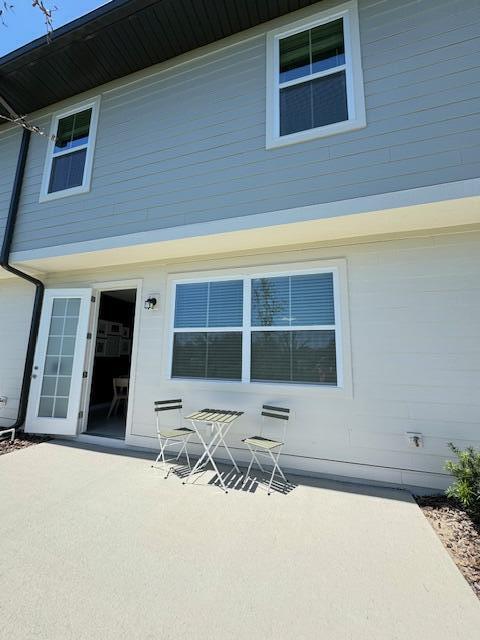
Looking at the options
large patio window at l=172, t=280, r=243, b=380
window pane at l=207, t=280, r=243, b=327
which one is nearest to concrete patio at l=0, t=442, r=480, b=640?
large patio window at l=172, t=280, r=243, b=380

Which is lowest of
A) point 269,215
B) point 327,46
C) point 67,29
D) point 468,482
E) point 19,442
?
point 19,442

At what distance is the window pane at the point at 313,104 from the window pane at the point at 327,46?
187 mm

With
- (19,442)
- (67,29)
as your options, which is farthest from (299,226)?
(19,442)

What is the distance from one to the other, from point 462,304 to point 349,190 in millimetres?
1724

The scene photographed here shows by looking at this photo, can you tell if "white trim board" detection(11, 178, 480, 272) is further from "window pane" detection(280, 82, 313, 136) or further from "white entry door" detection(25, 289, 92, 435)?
"window pane" detection(280, 82, 313, 136)

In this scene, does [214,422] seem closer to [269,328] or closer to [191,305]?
[269,328]

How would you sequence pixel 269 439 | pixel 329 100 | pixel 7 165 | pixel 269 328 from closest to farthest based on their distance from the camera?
pixel 329 100 → pixel 269 439 → pixel 269 328 → pixel 7 165

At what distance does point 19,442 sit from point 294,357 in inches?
175

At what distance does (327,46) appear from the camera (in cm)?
362

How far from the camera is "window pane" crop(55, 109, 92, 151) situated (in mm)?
4965

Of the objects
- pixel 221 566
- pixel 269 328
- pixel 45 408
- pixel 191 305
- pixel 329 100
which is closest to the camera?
pixel 221 566

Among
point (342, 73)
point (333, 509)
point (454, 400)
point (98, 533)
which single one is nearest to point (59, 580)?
point (98, 533)

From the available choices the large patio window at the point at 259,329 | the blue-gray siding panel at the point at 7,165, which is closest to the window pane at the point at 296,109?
the large patio window at the point at 259,329

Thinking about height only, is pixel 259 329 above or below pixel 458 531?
above
